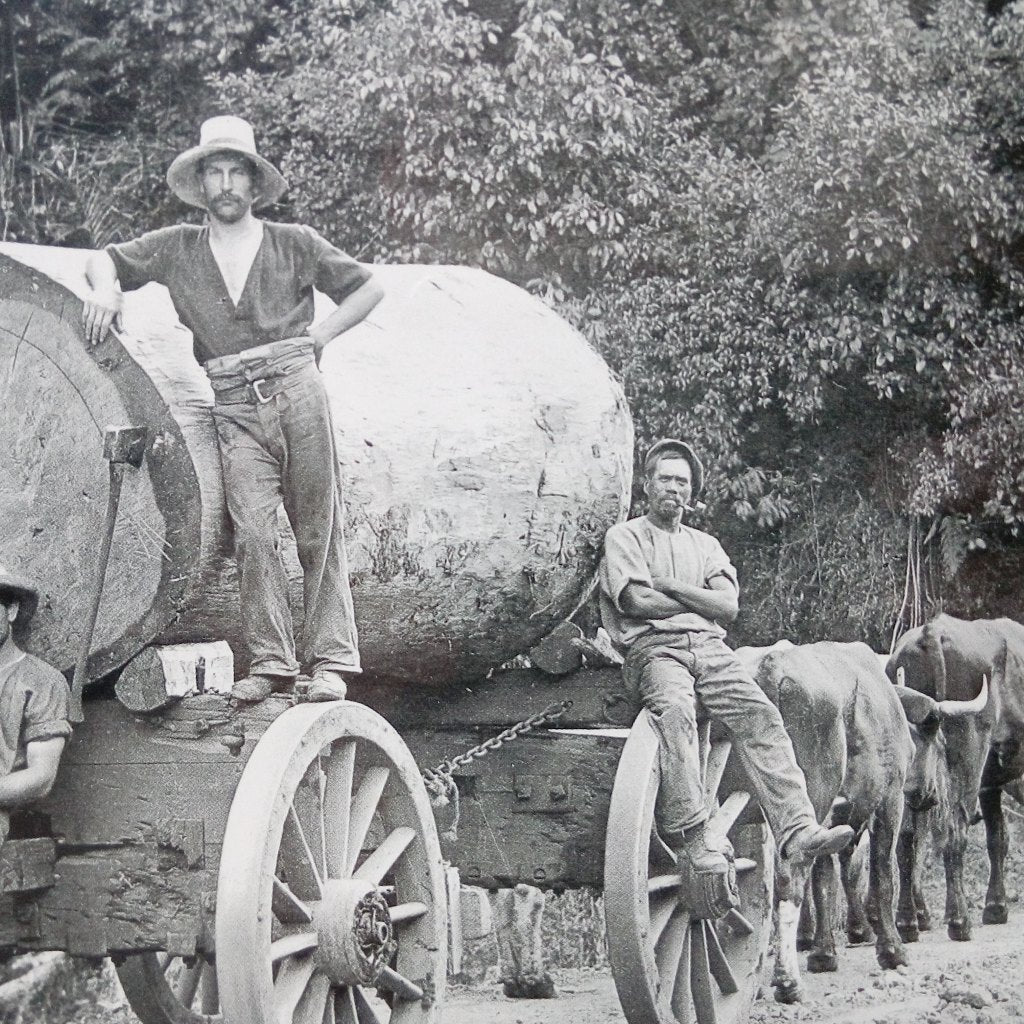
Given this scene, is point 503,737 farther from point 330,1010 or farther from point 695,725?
point 330,1010

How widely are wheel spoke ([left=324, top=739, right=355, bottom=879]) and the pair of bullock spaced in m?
2.78

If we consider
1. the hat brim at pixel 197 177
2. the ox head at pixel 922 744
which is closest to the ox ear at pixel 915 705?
the ox head at pixel 922 744

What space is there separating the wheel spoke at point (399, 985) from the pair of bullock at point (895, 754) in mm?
2462

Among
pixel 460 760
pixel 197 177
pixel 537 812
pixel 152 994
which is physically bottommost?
pixel 152 994

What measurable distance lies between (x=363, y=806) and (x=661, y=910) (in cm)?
151

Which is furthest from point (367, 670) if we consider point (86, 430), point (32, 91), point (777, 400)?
point (32, 91)

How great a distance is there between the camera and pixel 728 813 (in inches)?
235

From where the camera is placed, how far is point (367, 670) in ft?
18.4

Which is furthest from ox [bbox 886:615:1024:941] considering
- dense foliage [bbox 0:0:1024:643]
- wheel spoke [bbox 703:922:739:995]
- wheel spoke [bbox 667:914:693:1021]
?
wheel spoke [bbox 667:914:693:1021]

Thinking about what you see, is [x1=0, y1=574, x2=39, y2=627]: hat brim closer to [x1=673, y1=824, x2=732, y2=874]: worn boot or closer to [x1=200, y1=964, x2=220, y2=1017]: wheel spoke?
[x1=673, y1=824, x2=732, y2=874]: worn boot

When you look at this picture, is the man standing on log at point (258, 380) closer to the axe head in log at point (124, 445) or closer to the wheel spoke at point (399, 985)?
the axe head in log at point (124, 445)

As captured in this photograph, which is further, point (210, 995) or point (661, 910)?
point (210, 995)

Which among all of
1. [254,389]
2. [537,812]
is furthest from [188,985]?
[254,389]

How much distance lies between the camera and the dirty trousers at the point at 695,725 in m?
5.46
